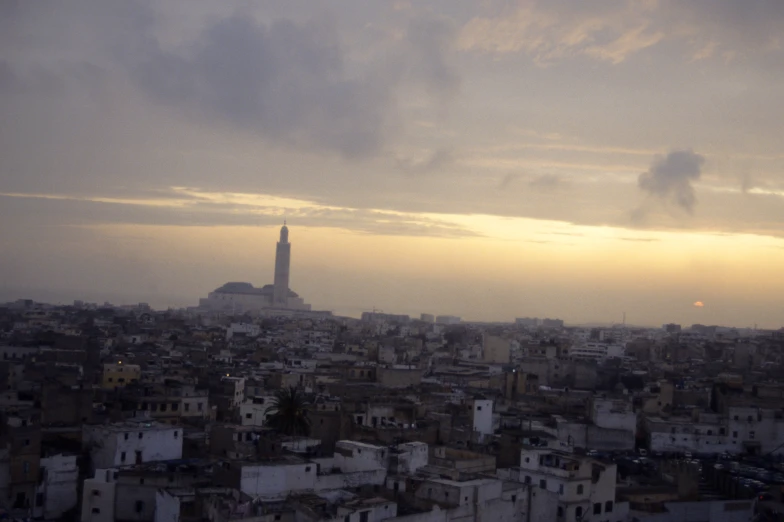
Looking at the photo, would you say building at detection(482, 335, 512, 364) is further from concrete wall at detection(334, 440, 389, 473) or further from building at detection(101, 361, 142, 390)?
concrete wall at detection(334, 440, 389, 473)

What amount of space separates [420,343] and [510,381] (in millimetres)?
34485

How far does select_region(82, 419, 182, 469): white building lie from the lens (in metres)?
22.2

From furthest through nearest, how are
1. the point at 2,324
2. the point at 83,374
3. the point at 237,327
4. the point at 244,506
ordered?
the point at 237,327
the point at 2,324
the point at 83,374
the point at 244,506

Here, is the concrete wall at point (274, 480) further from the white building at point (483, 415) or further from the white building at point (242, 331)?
the white building at point (242, 331)

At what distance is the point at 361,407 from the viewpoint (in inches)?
1162

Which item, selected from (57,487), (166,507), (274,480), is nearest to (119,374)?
(57,487)

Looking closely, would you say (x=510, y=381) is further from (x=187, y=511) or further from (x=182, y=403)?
(x=187, y=511)

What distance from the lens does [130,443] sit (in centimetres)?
2244

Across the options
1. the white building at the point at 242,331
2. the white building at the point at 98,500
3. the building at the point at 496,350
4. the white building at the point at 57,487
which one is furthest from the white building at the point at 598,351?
the white building at the point at 98,500

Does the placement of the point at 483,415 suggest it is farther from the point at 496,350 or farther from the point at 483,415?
the point at 496,350

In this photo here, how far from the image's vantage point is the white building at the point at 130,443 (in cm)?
2225

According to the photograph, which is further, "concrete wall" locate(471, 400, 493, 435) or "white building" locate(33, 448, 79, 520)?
"concrete wall" locate(471, 400, 493, 435)

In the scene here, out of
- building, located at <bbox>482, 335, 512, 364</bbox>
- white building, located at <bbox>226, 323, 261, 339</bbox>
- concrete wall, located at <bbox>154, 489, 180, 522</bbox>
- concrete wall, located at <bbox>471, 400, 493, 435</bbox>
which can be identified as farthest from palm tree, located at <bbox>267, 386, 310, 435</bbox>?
white building, located at <bbox>226, 323, 261, 339</bbox>

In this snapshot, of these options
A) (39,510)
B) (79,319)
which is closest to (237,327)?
(79,319)
